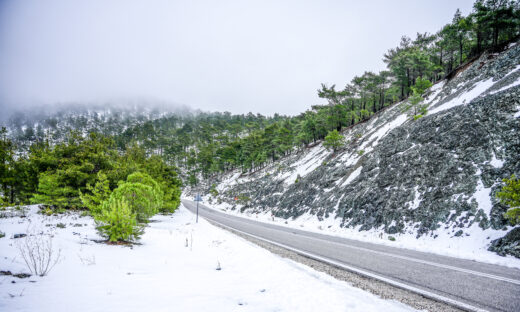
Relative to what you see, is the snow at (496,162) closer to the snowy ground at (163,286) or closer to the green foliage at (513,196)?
the green foliage at (513,196)

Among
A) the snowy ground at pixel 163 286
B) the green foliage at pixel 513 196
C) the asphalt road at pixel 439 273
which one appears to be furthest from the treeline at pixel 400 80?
the snowy ground at pixel 163 286

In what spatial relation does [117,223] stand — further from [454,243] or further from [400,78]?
[400,78]

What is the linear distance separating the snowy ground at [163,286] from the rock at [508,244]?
275 inches

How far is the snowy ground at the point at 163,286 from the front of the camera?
3205 mm

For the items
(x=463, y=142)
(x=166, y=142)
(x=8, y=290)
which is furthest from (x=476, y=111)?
(x=166, y=142)

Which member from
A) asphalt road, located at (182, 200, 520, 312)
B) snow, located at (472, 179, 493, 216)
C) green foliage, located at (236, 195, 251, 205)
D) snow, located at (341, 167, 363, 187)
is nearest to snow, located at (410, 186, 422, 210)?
snow, located at (472, 179, 493, 216)

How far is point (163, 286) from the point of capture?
163 inches

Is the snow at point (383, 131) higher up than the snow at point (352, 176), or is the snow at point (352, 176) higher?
the snow at point (383, 131)

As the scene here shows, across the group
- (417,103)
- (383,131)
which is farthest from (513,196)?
(417,103)

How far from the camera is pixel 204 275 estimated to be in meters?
5.15

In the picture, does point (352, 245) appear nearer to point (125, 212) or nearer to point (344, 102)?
point (125, 212)

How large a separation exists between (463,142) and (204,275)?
1631 cm

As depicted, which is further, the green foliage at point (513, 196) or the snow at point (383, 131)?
the snow at point (383, 131)

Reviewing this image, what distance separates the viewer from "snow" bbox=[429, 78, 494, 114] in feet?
53.6
